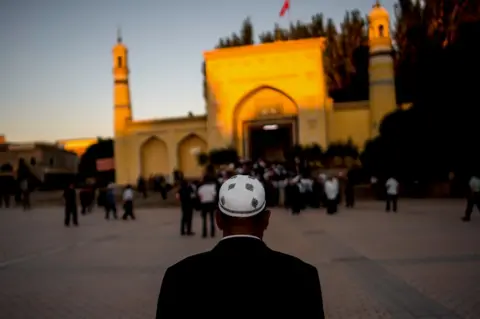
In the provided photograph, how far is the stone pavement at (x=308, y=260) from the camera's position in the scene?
19.2ft

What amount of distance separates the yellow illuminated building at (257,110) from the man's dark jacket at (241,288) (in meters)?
35.8

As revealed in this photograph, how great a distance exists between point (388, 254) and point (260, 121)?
100ft

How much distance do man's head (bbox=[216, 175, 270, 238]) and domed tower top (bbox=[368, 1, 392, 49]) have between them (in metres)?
38.4

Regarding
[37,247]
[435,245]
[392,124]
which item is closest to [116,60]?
[392,124]

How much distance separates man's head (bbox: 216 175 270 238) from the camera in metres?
2.05

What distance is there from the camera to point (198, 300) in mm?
1879

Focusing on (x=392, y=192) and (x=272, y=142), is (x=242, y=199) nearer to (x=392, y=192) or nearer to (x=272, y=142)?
(x=392, y=192)

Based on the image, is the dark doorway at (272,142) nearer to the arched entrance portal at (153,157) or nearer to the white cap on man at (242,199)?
the arched entrance portal at (153,157)

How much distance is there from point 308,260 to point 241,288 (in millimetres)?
7239

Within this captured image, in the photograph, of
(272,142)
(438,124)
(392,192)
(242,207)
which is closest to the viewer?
(242,207)

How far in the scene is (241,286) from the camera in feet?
6.08

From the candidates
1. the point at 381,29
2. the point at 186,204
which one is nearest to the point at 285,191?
the point at 186,204

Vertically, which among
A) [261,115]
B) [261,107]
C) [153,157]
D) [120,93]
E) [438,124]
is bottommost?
[153,157]

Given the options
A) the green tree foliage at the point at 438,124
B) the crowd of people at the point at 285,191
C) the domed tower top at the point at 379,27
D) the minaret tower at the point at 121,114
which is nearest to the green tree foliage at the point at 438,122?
the green tree foliage at the point at 438,124
